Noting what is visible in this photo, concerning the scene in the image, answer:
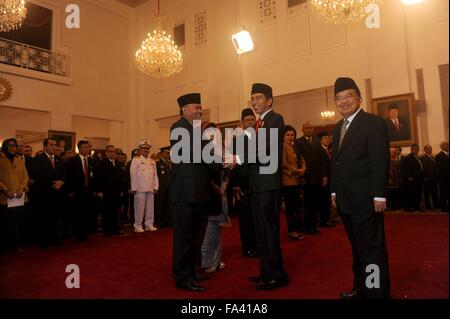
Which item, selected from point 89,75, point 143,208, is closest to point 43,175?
point 143,208

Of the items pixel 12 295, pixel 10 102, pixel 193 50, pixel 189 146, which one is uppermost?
pixel 193 50

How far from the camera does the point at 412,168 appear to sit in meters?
6.61

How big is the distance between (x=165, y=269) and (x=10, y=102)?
25.1 feet

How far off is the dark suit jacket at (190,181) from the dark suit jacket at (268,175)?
1.24ft

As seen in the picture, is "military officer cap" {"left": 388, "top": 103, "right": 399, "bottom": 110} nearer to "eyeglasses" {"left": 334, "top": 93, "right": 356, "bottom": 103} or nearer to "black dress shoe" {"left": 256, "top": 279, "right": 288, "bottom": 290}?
"eyeglasses" {"left": 334, "top": 93, "right": 356, "bottom": 103}

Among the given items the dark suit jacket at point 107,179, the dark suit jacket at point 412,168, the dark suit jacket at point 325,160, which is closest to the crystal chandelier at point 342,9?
the dark suit jacket at point 325,160

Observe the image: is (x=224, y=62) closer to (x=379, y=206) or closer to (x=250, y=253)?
(x=250, y=253)

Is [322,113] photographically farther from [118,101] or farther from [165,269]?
[165,269]

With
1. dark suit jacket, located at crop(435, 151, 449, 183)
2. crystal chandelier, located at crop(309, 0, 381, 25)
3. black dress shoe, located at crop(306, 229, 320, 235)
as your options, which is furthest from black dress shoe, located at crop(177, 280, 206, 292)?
crystal chandelier, located at crop(309, 0, 381, 25)

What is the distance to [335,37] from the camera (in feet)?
26.0

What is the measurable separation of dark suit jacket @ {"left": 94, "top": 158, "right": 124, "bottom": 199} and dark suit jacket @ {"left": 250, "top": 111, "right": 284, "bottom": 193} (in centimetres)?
371

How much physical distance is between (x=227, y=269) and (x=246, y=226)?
0.69 metres

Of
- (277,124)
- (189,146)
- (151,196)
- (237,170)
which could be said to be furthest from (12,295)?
(151,196)

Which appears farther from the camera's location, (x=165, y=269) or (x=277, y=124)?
(x=165, y=269)
